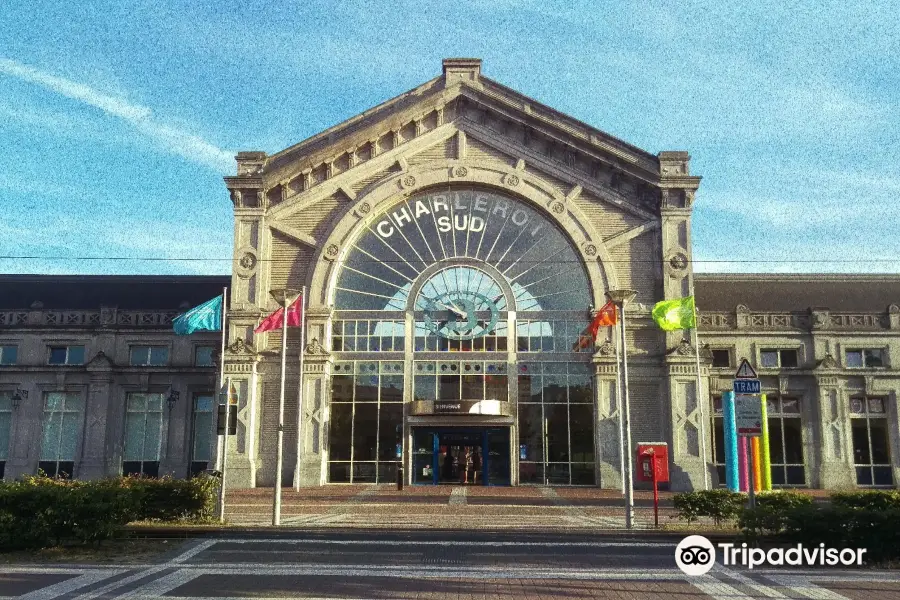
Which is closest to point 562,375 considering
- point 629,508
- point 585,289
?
point 585,289

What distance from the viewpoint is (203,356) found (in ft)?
145

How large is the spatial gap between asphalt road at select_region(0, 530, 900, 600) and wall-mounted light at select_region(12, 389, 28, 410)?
3052 centimetres

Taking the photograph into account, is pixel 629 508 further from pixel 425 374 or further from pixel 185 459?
pixel 185 459

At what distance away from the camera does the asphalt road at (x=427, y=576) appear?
12273 millimetres

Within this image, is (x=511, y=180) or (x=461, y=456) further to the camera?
(x=511, y=180)

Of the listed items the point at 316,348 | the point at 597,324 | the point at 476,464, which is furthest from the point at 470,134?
the point at 476,464

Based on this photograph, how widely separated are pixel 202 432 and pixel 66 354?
8.74 metres

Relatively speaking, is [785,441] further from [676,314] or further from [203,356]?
[203,356]

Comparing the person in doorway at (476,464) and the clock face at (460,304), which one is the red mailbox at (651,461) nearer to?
the person in doorway at (476,464)

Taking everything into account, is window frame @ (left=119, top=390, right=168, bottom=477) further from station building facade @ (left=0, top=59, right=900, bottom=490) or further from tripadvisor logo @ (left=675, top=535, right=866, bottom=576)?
tripadvisor logo @ (left=675, top=535, right=866, bottom=576)

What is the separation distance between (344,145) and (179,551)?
2586cm

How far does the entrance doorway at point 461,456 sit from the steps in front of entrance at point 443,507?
1641mm

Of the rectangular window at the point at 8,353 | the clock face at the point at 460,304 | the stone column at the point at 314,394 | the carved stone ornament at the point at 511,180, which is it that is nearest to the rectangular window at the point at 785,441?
the clock face at the point at 460,304

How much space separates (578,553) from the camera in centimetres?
1661
